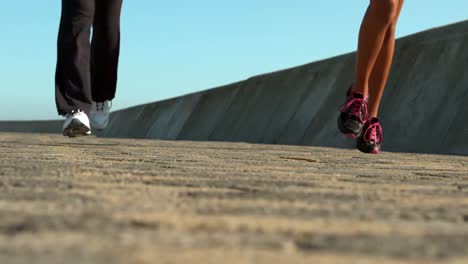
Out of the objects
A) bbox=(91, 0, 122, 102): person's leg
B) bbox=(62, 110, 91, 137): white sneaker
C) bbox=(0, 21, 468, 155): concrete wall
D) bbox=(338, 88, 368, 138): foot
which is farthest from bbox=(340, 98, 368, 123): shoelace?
bbox=(0, 21, 468, 155): concrete wall

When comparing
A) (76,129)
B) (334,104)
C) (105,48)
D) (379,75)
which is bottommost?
(76,129)

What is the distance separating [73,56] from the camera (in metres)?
3.70

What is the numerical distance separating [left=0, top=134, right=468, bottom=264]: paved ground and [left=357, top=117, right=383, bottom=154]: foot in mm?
1978

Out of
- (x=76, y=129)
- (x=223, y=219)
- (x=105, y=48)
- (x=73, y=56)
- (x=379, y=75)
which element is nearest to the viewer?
(x=223, y=219)

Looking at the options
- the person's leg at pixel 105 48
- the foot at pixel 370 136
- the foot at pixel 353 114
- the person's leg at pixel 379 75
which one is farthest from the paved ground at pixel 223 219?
the person's leg at pixel 105 48

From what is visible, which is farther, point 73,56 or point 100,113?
point 100,113

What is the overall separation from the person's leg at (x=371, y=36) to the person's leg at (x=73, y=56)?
1.38 m

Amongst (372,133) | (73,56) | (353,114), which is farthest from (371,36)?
(73,56)

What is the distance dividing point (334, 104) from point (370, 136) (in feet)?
17.3

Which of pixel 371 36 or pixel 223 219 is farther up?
pixel 371 36

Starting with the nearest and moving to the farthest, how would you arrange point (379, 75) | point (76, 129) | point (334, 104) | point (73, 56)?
point (73, 56) < point (76, 129) < point (379, 75) < point (334, 104)

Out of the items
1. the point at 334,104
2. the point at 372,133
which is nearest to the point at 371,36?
the point at 372,133

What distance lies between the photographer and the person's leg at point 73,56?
370 centimetres

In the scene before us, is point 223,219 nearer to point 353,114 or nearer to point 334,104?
point 353,114
